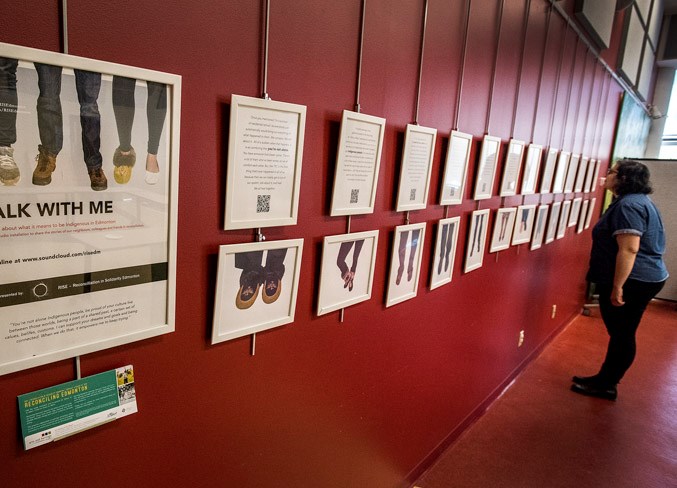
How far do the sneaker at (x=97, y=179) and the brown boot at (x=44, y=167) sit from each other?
0.06 meters

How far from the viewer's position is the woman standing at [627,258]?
3074 millimetres

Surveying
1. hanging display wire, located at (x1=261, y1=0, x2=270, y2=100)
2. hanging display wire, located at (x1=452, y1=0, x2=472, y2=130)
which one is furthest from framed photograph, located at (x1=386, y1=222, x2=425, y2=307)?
hanging display wire, located at (x1=261, y1=0, x2=270, y2=100)

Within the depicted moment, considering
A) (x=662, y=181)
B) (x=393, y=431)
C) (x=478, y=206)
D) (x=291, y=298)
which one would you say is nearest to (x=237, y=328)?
(x=291, y=298)

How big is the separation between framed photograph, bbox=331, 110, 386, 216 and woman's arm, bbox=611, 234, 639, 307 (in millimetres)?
2412

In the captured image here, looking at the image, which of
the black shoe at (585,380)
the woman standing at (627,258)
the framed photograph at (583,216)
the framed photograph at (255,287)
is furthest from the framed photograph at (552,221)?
the framed photograph at (255,287)

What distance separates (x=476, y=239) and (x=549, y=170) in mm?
1377

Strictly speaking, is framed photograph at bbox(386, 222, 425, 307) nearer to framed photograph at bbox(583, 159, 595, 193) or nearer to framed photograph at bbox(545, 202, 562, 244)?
framed photograph at bbox(545, 202, 562, 244)

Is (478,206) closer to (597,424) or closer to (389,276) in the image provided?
(389,276)

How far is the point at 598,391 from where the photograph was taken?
3.52 meters

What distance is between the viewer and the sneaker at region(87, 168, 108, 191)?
2.81 ft

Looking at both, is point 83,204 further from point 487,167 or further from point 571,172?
point 571,172

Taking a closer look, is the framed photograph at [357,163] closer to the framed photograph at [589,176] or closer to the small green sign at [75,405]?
the small green sign at [75,405]

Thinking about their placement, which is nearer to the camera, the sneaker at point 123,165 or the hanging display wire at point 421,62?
the sneaker at point 123,165

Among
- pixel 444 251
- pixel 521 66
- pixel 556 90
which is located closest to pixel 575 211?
pixel 556 90
